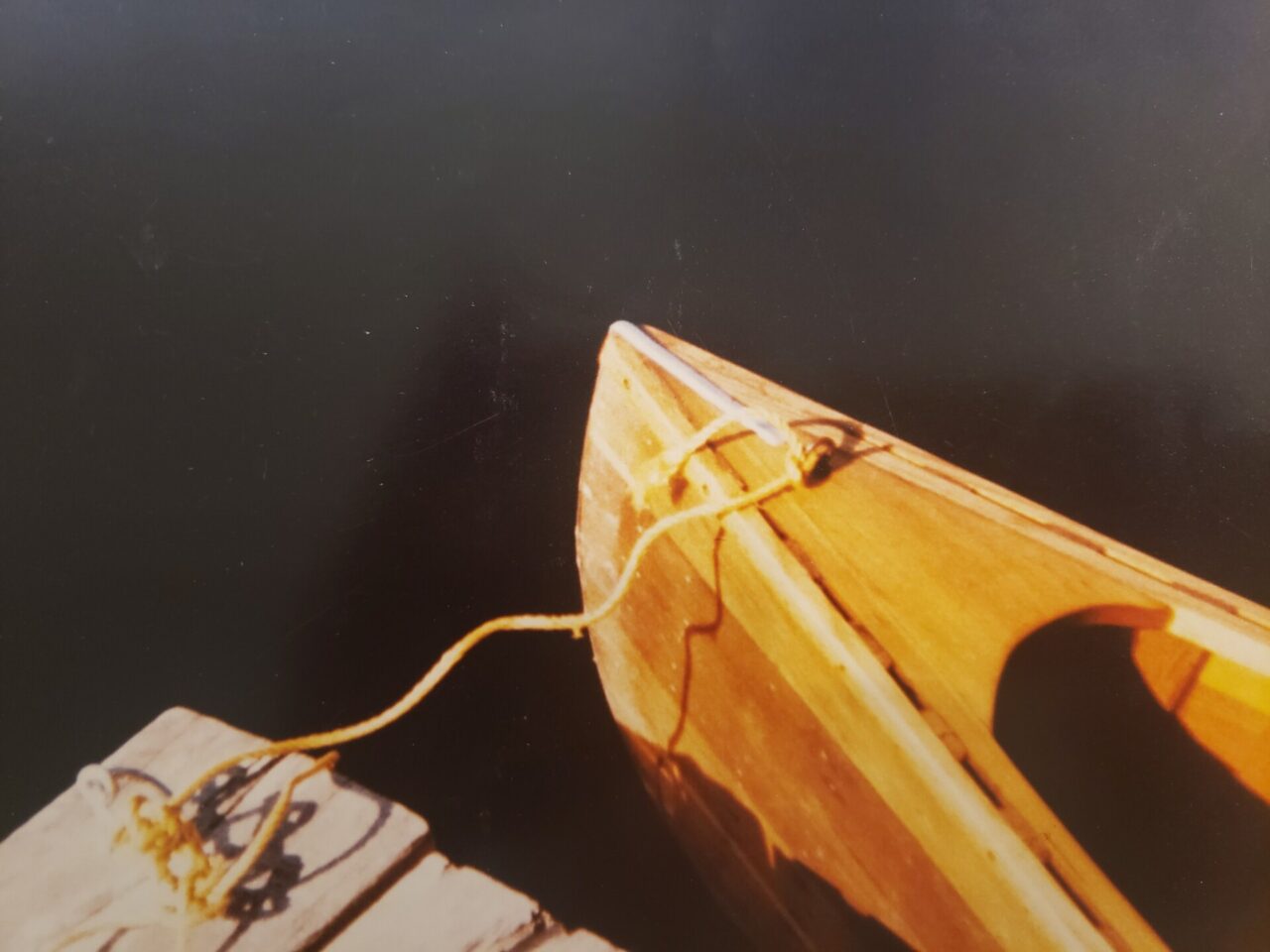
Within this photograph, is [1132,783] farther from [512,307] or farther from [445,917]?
[512,307]

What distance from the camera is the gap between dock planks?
107 cm

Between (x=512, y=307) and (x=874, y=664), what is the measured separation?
2973mm

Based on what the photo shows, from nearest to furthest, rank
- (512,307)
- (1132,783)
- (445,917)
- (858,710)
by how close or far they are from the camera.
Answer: (445,917)
(858,710)
(1132,783)
(512,307)

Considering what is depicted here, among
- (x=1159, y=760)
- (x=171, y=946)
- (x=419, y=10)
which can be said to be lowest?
(x=1159, y=760)

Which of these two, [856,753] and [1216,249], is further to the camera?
[1216,249]

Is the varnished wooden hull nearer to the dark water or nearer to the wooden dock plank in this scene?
the wooden dock plank

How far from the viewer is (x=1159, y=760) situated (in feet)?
7.34

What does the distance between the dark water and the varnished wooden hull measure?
3.45ft

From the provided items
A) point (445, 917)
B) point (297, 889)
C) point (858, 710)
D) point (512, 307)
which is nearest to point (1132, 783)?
point (858, 710)

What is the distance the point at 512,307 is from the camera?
13.5ft

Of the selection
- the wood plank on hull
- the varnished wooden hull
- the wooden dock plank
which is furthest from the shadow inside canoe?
the wooden dock plank

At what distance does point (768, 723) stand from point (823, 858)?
307mm

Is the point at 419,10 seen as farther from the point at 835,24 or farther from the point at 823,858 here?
the point at 823,858

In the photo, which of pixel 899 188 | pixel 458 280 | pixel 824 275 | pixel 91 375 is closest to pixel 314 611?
pixel 91 375
